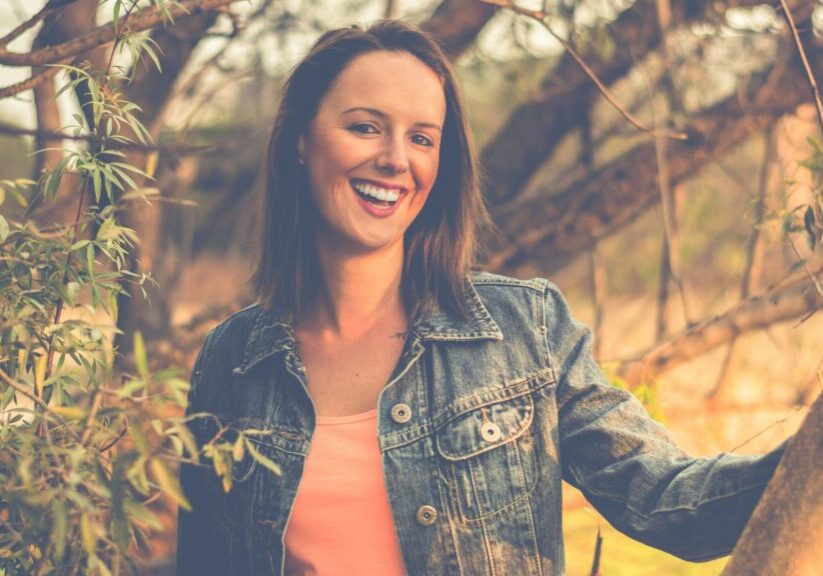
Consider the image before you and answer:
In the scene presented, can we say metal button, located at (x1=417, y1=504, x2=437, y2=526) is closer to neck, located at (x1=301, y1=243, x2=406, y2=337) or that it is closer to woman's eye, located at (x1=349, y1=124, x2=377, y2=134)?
neck, located at (x1=301, y1=243, x2=406, y2=337)

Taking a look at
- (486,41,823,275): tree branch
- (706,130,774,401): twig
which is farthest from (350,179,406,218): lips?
(706,130,774,401): twig

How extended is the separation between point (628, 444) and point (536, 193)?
8.25ft

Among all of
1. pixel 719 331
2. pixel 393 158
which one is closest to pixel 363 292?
pixel 393 158

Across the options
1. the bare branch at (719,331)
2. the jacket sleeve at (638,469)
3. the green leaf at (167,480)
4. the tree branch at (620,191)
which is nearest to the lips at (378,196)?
the jacket sleeve at (638,469)

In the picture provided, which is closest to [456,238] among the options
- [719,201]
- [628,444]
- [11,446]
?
[628,444]

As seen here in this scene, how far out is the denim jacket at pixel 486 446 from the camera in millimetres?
1815

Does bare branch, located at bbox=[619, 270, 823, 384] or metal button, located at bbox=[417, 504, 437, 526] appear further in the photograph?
bare branch, located at bbox=[619, 270, 823, 384]

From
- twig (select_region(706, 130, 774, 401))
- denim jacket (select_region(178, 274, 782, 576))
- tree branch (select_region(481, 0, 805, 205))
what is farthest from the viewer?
tree branch (select_region(481, 0, 805, 205))

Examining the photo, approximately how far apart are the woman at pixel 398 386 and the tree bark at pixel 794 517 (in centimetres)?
24

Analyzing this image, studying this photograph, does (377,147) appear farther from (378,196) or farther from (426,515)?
(426,515)

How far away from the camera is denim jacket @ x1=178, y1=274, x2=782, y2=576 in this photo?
1.82 meters

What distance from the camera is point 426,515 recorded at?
192 centimetres

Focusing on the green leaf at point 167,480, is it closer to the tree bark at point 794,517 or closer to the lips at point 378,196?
the tree bark at point 794,517

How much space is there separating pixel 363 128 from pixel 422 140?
128mm
